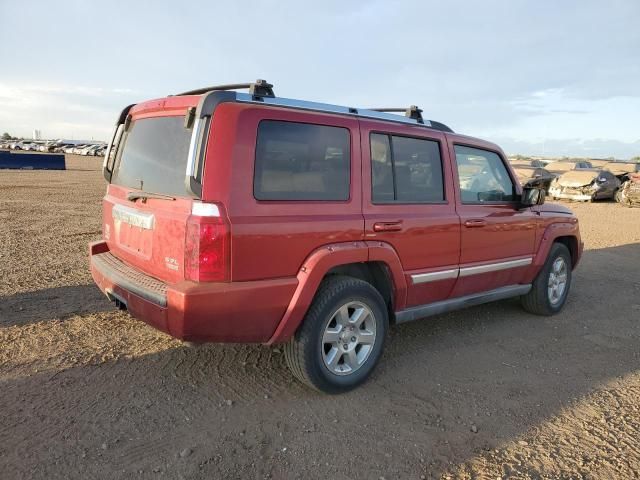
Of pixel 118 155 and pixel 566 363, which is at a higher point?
pixel 118 155

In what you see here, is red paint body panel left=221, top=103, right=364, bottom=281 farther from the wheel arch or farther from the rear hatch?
the rear hatch

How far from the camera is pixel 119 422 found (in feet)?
9.84

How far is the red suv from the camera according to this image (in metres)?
2.90

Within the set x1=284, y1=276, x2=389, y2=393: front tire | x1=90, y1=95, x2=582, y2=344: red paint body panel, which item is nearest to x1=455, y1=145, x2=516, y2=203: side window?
x1=90, y1=95, x2=582, y2=344: red paint body panel

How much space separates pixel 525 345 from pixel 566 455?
1.76 meters

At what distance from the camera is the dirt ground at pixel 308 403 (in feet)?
8.90

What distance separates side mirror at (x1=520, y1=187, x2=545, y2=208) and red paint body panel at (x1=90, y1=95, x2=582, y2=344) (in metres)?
0.96

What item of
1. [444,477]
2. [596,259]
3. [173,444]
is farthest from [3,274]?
[596,259]

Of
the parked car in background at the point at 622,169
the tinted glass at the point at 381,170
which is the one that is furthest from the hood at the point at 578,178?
the tinted glass at the point at 381,170

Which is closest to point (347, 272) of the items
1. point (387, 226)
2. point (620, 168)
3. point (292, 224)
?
point (387, 226)

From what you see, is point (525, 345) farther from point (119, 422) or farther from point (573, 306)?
point (119, 422)

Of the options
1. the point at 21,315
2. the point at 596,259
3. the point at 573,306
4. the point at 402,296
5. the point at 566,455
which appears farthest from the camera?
the point at 596,259

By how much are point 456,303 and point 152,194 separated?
2642mm

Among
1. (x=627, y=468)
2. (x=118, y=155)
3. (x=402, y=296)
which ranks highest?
(x=118, y=155)
